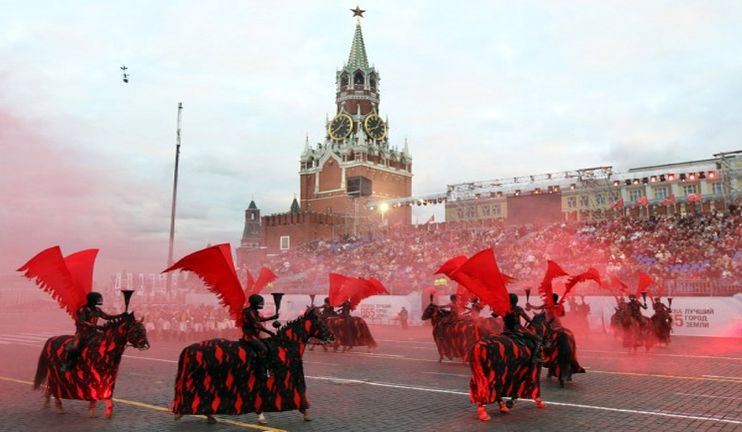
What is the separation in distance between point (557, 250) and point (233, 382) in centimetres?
3717

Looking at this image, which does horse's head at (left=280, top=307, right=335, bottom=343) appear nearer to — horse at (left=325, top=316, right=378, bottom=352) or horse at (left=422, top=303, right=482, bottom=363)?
horse at (left=422, top=303, right=482, bottom=363)

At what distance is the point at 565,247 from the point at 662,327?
21.6 m

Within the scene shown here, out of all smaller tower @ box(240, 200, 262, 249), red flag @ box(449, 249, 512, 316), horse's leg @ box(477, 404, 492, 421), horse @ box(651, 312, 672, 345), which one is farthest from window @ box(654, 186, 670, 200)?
smaller tower @ box(240, 200, 262, 249)

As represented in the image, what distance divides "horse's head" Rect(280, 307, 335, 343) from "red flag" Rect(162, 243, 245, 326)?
0.90m

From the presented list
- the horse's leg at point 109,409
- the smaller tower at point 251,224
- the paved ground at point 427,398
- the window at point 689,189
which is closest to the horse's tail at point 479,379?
the paved ground at point 427,398

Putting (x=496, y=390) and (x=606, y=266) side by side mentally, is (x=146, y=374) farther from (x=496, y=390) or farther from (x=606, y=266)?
(x=606, y=266)

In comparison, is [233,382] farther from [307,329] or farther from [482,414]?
[482,414]

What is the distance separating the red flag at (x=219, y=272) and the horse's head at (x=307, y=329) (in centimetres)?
90

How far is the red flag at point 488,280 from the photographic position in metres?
10.9

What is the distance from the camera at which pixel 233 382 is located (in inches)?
369

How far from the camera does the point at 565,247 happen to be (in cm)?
4266

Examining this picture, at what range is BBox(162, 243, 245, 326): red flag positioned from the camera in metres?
9.30

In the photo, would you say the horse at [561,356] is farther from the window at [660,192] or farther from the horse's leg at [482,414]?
the window at [660,192]

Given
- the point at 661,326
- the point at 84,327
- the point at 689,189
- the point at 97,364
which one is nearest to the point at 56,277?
the point at 84,327
